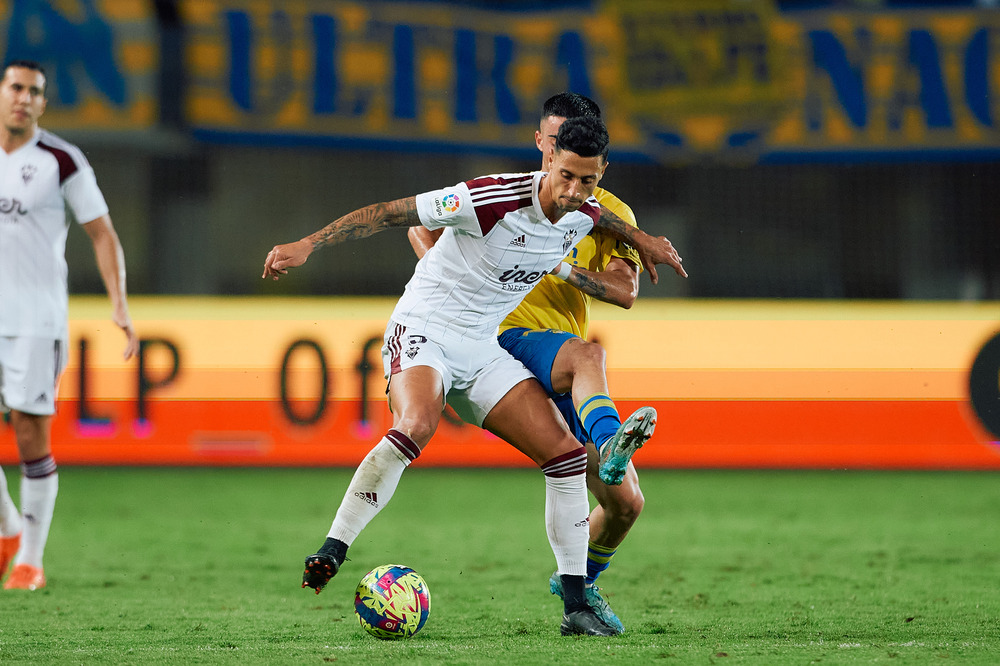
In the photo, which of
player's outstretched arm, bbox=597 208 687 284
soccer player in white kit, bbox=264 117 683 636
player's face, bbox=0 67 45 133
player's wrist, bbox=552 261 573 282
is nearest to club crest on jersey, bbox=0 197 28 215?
player's face, bbox=0 67 45 133

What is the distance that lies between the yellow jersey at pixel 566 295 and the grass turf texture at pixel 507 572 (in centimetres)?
114

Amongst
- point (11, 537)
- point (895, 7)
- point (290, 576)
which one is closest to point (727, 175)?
point (895, 7)

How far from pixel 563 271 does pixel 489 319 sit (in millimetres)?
319

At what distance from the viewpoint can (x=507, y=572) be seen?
6.11 meters

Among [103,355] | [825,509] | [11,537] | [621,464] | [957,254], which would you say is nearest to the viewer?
[621,464]

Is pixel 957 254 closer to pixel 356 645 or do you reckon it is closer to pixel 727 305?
pixel 727 305

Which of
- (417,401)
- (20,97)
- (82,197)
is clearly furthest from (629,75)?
(417,401)

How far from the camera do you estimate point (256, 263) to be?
36.0 feet

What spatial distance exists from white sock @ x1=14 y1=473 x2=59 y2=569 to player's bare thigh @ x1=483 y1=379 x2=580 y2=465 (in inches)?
89.9

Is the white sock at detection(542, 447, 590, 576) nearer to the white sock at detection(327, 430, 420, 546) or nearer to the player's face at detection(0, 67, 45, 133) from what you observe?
the white sock at detection(327, 430, 420, 546)

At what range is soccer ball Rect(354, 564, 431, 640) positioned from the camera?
4.29 metres

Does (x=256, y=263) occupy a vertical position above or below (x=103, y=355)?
above

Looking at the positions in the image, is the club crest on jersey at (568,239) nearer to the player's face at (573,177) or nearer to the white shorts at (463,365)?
the player's face at (573,177)

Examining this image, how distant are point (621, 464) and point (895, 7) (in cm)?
801
